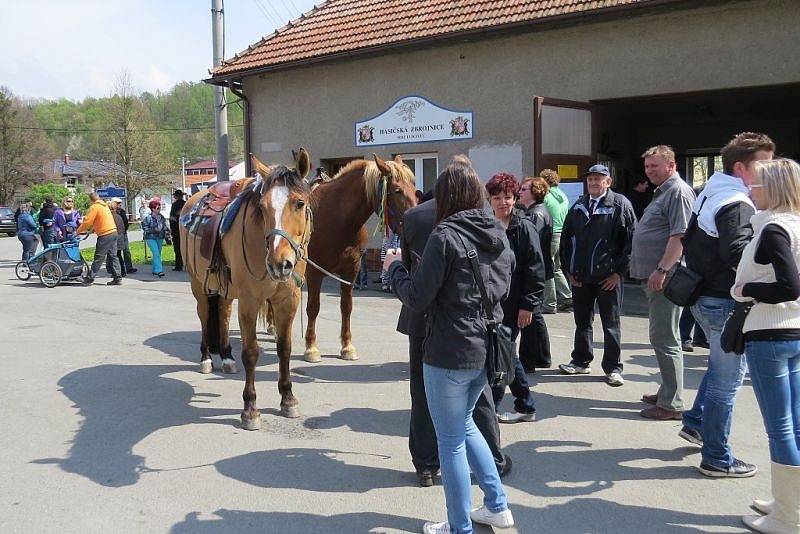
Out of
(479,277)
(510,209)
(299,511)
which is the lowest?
(299,511)

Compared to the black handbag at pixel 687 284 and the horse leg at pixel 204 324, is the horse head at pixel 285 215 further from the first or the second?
the black handbag at pixel 687 284

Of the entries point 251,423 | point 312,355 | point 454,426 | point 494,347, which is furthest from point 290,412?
point 494,347

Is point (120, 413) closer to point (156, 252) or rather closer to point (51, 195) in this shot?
point (156, 252)

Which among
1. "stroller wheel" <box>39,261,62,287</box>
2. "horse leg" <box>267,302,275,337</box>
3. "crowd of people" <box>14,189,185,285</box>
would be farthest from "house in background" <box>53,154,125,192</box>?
"horse leg" <box>267,302,275,337</box>

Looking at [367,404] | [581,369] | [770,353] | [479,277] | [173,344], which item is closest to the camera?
[479,277]

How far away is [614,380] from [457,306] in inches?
140

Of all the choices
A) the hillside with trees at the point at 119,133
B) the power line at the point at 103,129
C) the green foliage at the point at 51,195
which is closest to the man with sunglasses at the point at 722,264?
the hillside with trees at the point at 119,133

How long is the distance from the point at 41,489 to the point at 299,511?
1657 millimetres

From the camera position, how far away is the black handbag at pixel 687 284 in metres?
3.86

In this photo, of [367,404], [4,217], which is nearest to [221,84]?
[367,404]

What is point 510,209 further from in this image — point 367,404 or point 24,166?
point 24,166

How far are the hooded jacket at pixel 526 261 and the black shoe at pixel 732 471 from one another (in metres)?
1.56

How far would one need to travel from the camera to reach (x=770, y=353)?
3088 mm

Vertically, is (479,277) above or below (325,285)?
above
